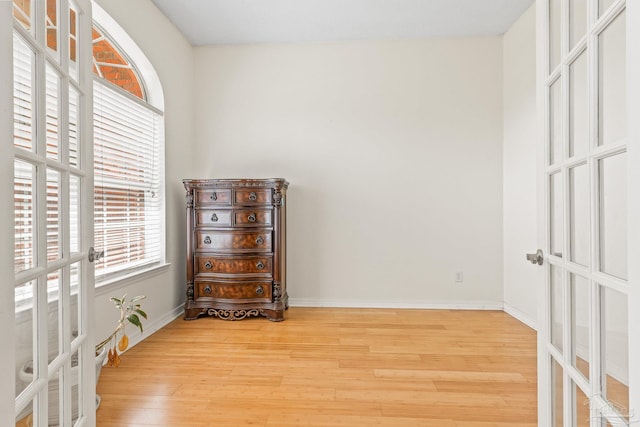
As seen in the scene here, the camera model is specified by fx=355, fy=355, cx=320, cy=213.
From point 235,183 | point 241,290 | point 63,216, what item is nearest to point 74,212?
point 63,216

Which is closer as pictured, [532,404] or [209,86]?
[532,404]

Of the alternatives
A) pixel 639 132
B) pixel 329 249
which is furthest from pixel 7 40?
pixel 329 249

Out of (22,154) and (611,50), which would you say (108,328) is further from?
(611,50)

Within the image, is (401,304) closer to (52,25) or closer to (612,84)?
(612,84)

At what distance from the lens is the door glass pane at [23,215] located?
100 cm

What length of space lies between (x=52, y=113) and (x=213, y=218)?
2.15m

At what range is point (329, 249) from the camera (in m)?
3.75

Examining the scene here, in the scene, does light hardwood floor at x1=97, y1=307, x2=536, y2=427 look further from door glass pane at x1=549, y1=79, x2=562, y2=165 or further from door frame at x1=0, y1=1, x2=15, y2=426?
door glass pane at x1=549, y1=79, x2=562, y2=165

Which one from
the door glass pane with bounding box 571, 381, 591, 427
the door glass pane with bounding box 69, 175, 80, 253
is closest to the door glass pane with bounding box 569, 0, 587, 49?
the door glass pane with bounding box 571, 381, 591, 427

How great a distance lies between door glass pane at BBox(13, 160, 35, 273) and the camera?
3.30 ft

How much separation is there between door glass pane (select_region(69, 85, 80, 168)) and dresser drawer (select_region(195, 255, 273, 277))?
2023 millimetres

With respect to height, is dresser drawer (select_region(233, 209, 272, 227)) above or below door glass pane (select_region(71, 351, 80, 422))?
above

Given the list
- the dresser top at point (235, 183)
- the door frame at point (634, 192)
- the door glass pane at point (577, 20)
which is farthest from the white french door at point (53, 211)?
the dresser top at point (235, 183)

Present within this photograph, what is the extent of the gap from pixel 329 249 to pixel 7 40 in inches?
122
